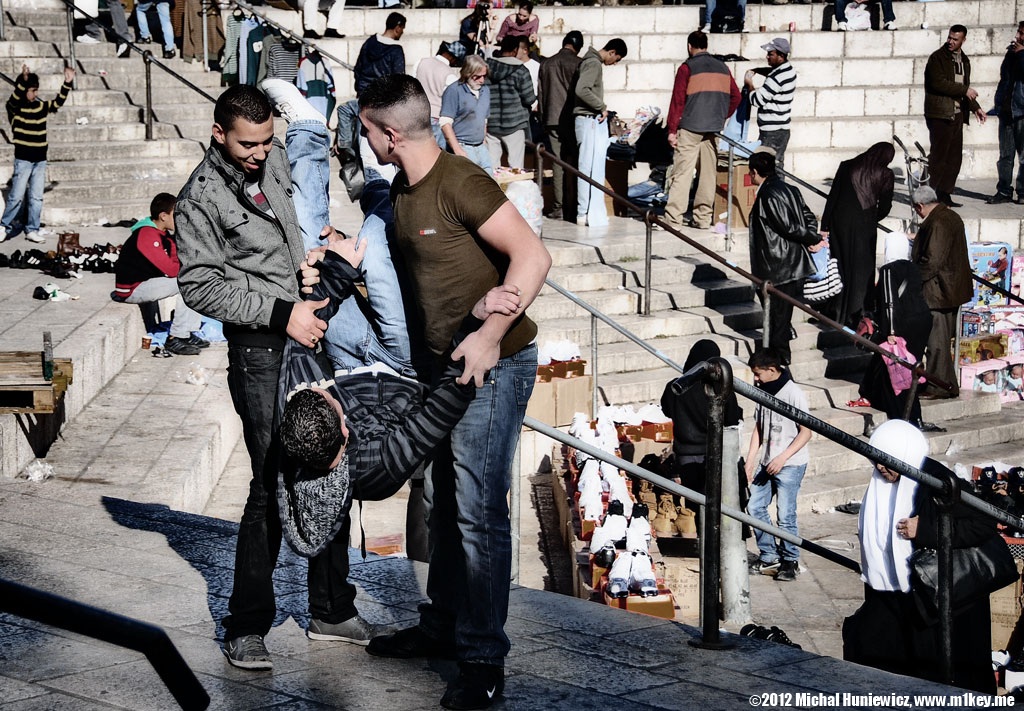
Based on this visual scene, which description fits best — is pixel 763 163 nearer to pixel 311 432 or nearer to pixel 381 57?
pixel 381 57

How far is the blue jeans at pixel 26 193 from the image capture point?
41.3ft

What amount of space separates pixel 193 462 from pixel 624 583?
2.51m

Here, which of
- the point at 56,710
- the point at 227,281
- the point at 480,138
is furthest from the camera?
the point at 480,138

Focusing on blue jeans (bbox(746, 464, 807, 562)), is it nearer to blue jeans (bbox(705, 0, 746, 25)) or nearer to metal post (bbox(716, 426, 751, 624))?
metal post (bbox(716, 426, 751, 624))

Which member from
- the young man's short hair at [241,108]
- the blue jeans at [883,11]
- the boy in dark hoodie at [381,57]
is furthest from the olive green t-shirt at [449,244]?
the blue jeans at [883,11]

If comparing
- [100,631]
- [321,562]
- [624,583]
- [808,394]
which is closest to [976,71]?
[808,394]

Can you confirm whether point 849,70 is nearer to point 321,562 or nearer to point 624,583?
point 624,583

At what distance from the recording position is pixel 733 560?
5.73m

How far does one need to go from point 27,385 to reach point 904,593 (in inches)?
175

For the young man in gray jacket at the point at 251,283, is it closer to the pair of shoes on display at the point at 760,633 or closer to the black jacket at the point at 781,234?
the pair of shoes on display at the point at 760,633

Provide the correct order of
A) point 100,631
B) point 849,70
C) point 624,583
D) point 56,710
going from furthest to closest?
point 849,70
point 624,583
point 56,710
point 100,631

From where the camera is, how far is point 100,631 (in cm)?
235

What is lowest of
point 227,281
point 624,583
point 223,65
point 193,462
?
point 624,583

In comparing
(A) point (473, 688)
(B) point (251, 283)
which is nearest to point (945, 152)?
(B) point (251, 283)
